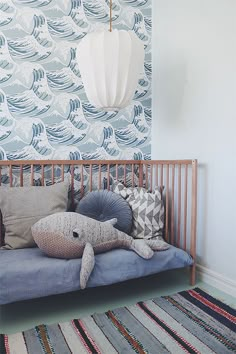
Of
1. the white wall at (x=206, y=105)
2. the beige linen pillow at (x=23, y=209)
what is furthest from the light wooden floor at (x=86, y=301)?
the beige linen pillow at (x=23, y=209)

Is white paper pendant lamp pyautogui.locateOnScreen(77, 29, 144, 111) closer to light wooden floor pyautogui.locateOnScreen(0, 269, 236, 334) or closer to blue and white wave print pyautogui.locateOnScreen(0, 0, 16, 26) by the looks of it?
blue and white wave print pyautogui.locateOnScreen(0, 0, 16, 26)

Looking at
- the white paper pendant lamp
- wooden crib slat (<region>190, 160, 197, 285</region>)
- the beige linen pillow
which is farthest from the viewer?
wooden crib slat (<region>190, 160, 197, 285</region>)

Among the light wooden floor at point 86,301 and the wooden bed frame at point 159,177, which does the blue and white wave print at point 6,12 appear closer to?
the wooden bed frame at point 159,177

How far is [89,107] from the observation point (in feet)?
8.71

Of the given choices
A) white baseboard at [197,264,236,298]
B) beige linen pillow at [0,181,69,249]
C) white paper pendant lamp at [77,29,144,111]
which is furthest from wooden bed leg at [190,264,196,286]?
white paper pendant lamp at [77,29,144,111]

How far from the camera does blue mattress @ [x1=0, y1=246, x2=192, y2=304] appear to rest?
5.55ft

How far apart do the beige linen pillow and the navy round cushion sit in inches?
7.1

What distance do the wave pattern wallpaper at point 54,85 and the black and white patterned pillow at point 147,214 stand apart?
1.74 feet

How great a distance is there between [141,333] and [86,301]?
498 mm

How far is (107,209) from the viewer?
2.36 m

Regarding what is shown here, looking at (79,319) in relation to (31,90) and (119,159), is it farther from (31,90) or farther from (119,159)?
(31,90)

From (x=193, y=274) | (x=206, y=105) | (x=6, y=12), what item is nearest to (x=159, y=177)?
(x=206, y=105)

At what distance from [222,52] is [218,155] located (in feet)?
2.22

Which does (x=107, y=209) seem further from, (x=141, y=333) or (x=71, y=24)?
(x=71, y=24)
